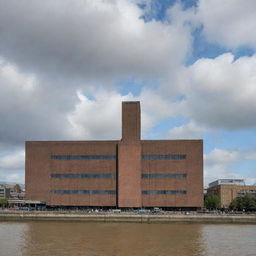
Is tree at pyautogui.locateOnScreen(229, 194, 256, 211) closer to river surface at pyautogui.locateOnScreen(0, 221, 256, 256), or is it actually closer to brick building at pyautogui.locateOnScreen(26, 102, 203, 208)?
Answer: brick building at pyautogui.locateOnScreen(26, 102, 203, 208)

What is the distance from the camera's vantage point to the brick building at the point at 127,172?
101 metres

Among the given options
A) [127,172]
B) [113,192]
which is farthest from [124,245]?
[113,192]

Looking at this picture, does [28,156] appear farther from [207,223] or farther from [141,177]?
[207,223]

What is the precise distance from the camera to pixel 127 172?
101 meters

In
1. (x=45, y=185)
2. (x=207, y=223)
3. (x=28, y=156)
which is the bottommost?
(x=207, y=223)

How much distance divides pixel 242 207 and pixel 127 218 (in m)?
52.1

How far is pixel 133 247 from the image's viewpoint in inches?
1682

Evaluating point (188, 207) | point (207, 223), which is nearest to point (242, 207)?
point (188, 207)

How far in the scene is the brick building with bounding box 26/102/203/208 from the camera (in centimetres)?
10131

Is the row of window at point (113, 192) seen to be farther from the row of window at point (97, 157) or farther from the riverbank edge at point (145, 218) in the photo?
the riverbank edge at point (145, 218)

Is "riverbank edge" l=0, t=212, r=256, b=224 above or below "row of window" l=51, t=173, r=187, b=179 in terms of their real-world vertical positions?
below

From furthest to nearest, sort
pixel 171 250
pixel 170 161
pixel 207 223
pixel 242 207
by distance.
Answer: pixel 242 207 < pixel 170 161 < pixel 207 223 < pixel 171 250

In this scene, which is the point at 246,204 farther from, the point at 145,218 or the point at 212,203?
the point at 145,218

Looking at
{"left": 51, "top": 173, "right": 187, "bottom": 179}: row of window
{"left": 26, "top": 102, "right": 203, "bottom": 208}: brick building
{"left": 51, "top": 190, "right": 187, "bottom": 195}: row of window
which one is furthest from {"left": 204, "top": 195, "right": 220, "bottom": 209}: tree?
{"left": 51, "top": 173, "right": 187, "bottom": 179}: row of window
